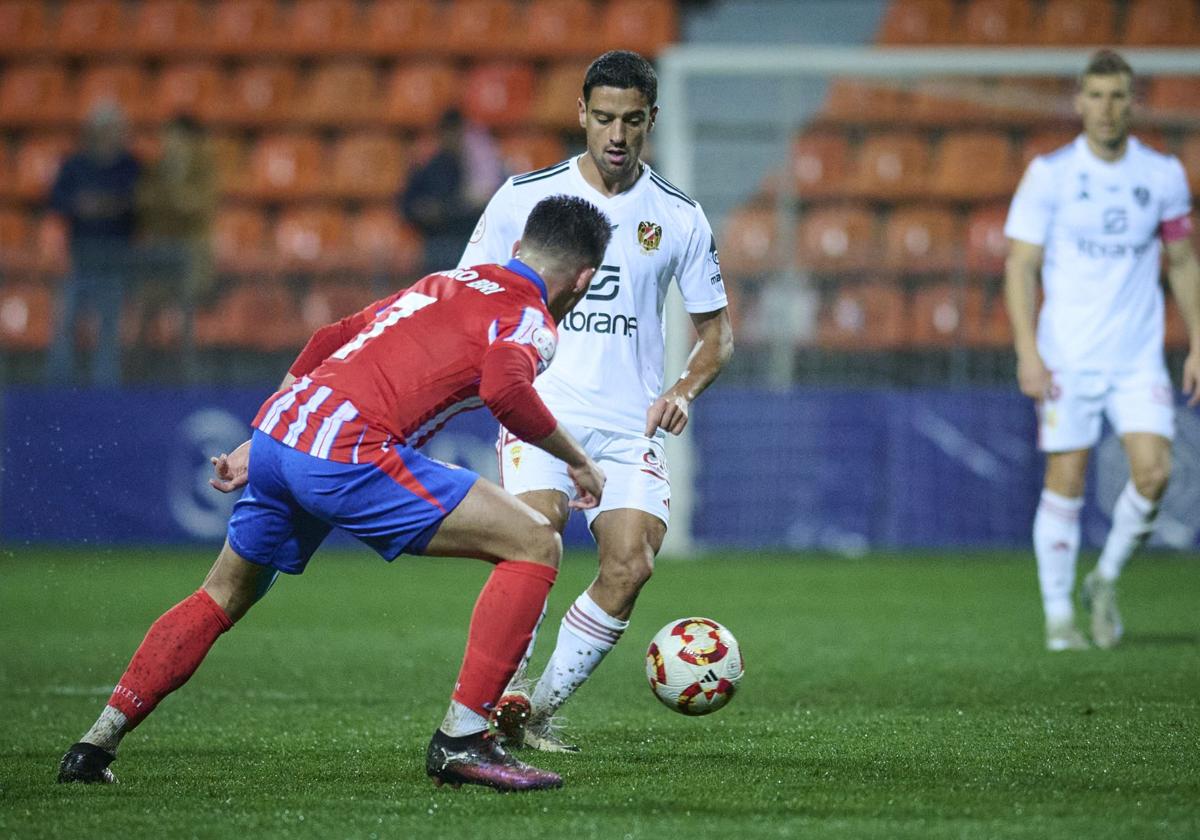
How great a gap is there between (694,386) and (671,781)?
1.38m

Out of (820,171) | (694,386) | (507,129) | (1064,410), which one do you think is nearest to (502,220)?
(694,386)

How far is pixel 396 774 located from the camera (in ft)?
16.1

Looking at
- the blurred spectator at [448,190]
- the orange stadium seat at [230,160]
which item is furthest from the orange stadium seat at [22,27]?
the blurred spectator at [448,190]

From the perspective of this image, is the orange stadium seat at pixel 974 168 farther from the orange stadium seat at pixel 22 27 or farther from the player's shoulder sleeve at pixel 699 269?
the orange stadium seat at pixel 22 27

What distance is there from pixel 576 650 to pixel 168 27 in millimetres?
13908

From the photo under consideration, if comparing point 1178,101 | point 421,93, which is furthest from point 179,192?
point 1178,101

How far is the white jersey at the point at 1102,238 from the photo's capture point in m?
7.92

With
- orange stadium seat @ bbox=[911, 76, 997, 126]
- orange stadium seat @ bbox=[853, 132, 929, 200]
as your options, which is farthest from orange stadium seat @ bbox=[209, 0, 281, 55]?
orange stadium seat @ bbox=[911, 76, 997, 126]

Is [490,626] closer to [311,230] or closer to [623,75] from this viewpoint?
[623,75]

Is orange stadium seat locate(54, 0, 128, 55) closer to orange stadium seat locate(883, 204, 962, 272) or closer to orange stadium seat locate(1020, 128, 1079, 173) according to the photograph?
orange stadium seat locate(883, 204, 962, 272)

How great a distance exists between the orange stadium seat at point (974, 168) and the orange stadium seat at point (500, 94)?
16.0ft

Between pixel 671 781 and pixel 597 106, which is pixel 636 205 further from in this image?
pixel 671 781

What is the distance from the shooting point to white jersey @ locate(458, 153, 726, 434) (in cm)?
559

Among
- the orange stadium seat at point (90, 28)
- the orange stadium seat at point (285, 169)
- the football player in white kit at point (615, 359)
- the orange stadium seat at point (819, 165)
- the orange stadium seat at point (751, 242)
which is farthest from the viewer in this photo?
the orange stadium seat at point (90, 28)
